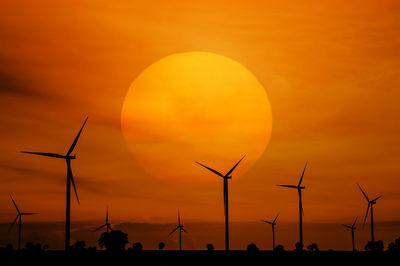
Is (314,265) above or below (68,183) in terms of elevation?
below

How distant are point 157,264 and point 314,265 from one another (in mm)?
40066

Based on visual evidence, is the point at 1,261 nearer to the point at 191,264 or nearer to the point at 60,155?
the point at 60,155

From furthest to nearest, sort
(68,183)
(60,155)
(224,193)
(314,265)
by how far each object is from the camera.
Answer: (224,193) → (314,265) → (60,155) → (68,183)

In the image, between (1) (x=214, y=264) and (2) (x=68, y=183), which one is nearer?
(2) (x=68, y=183)

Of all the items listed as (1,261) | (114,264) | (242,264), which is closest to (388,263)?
(242,264)

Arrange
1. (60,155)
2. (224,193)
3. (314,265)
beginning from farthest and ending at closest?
(224,193)
(314,265)
(60,155)

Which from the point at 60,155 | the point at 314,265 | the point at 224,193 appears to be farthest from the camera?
the point at 224,193

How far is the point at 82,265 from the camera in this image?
154625mm

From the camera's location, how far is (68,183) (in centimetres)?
14375

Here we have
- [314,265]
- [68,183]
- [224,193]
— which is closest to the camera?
[68,183]

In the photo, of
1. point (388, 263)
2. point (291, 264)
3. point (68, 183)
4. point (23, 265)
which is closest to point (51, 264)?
point (23, 265)

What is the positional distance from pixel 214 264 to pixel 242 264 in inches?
285

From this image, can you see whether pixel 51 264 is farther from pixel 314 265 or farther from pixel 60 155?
pixel 314 265

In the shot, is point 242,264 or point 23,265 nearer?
point 23,265
